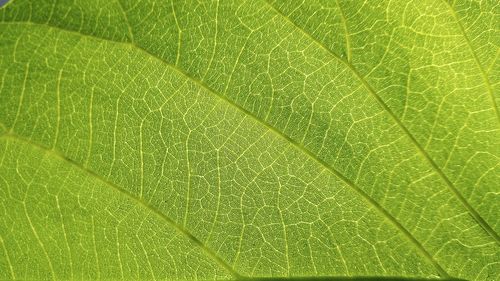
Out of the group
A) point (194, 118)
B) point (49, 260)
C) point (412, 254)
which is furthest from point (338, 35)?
point (49, 260)

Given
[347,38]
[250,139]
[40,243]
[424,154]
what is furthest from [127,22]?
[424,154]

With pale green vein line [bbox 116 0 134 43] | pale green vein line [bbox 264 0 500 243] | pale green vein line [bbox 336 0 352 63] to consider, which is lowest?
pale green vein line [bbox 264 0 500 243]

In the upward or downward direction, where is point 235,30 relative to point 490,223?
upward

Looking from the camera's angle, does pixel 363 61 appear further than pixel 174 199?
No

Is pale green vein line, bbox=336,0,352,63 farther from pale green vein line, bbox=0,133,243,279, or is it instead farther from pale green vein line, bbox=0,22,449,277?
pale green vein line, bbox=0,133,243,279

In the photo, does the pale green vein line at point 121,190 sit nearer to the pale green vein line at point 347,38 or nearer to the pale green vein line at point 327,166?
the pale green vein line at point 327,166

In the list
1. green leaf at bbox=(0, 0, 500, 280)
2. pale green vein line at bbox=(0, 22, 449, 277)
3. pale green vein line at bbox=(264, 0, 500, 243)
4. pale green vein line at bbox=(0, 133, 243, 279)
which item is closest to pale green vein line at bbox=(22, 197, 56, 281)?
green leaf at bbox=(0, 0, 500, 280)

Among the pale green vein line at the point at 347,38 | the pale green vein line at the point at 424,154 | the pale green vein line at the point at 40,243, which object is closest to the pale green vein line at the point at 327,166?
the pale green vein line at the point at 424,154

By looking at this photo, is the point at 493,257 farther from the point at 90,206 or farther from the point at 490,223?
the point at 90,206

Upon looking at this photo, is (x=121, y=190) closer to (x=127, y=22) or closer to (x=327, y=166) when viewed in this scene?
(x=127, y=22)
